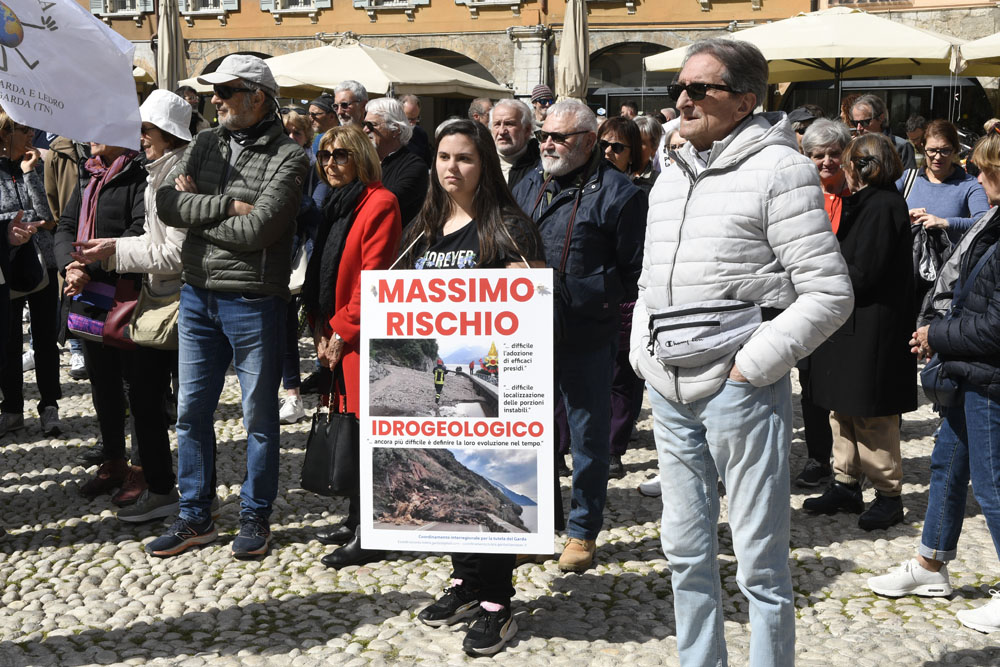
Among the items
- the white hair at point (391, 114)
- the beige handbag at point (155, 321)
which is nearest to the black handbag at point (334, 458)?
the beige handbag at point (155, 321)

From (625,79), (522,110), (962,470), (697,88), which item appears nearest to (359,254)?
(522,110)

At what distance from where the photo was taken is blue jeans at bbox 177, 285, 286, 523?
4504mm

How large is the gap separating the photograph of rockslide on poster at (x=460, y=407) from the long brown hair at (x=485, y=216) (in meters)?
0.26

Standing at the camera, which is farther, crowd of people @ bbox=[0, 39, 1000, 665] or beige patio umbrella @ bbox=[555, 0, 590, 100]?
beige patio umbrella @ bbox=[555, 0, 590, 100]

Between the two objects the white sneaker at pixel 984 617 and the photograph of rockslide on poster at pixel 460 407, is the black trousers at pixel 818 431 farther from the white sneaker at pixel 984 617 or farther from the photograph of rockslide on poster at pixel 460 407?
the photograph of rockslide on poster at pixel 460 407

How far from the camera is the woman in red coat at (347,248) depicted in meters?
4.39

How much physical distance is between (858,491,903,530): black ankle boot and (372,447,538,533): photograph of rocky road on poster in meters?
2.30

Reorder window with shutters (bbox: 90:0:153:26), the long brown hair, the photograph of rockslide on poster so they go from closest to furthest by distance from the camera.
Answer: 1. the photograph of rockslide on poster
2. the long brown hair
3. window with shutters (bbox: 90:0:153:26)

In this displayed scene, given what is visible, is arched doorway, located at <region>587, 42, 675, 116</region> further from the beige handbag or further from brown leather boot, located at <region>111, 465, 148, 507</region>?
the beige handbag

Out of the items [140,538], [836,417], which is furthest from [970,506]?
[140,538]

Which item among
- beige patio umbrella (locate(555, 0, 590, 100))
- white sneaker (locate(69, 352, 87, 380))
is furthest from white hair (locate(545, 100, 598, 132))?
beige patio umbrella (locate(555, 0, 590, 100))

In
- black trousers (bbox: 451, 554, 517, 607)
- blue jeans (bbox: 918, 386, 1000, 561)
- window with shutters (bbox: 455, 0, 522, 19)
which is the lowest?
black trousers (bbox: 451, 554, 517, 607)

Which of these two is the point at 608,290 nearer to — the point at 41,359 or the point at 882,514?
the point at 882,514

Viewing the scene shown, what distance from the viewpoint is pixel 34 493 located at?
565 centimetres
